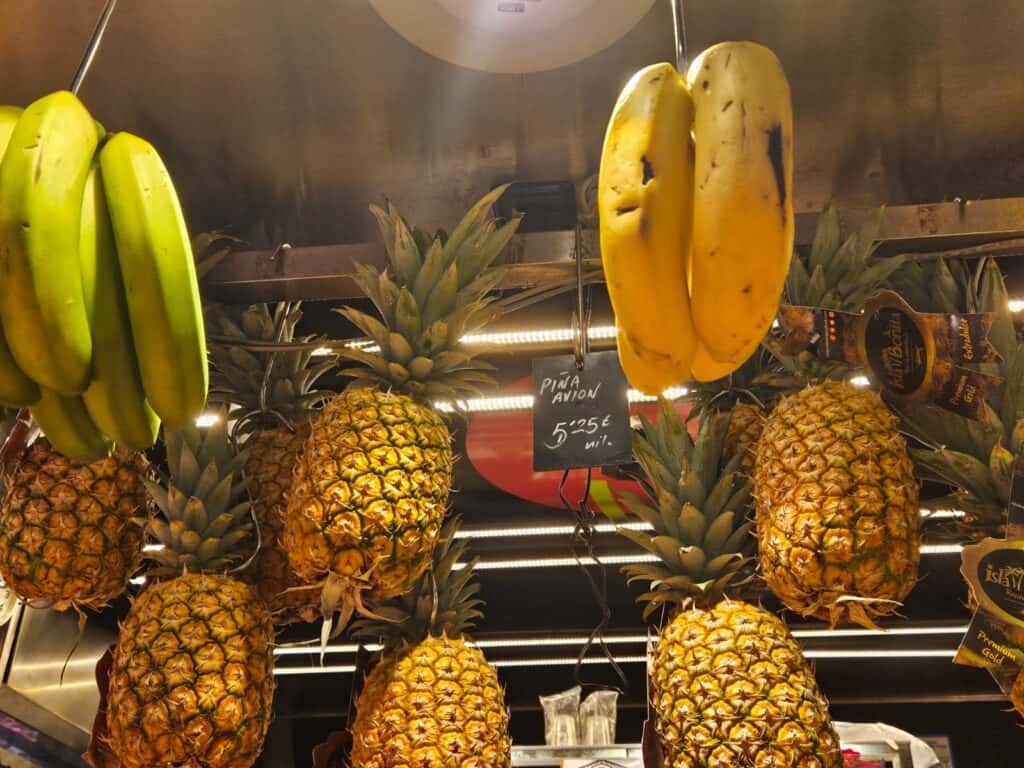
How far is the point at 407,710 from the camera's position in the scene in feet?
6.83

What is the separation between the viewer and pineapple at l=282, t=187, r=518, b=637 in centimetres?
205

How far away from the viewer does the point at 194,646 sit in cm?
210

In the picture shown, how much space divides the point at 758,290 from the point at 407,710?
1.41 m

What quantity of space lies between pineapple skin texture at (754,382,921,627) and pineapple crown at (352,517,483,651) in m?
0.90

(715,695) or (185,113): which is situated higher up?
(185,113)

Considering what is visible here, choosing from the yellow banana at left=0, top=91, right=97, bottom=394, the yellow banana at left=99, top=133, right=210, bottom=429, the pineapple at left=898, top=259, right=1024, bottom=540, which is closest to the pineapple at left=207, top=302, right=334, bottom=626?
the yellow banana at left=99, top=133, right=210, bottom=429

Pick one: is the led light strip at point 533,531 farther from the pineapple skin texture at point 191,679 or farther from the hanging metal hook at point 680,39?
the hanging metal hook at point 680,39

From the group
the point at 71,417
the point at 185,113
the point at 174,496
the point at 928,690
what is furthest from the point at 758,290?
the point at 928,690

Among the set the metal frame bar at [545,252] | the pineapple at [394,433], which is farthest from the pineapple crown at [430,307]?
the metal frame bar at [545,252]

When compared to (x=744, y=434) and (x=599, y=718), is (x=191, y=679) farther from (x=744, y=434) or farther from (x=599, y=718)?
(x=744, y=434)

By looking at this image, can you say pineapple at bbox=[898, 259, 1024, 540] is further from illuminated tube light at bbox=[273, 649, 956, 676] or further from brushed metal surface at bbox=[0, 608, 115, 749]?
brushed metal surface at bbox=[0, 608, 115, 749]

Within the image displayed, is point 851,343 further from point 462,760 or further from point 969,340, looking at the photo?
point 462,760

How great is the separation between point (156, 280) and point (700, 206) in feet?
3.42

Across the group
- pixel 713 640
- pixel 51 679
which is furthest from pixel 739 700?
pixel 51 679
